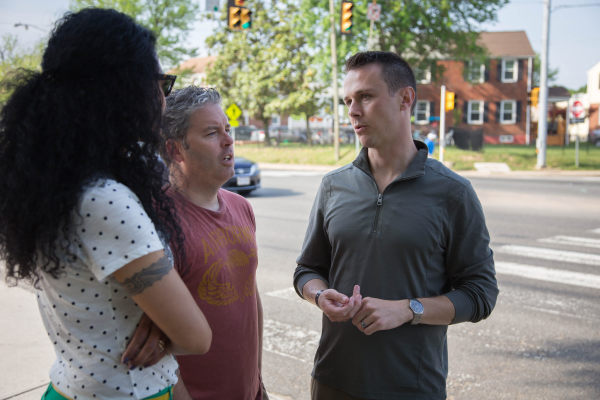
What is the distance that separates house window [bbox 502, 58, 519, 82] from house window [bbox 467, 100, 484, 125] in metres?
3.00

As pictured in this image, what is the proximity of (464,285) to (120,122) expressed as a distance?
4.76 ft

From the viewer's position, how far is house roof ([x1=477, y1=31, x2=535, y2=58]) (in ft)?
155

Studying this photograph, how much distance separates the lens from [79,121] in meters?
1.34

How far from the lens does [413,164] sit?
2238mm

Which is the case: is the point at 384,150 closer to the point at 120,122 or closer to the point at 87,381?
the point at 120,122

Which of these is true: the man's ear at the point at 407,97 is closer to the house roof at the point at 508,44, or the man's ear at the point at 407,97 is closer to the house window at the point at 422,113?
the house window at the point at 422,113

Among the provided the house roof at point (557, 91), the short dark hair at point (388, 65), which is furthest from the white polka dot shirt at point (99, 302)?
the house roof at point (557, 91)

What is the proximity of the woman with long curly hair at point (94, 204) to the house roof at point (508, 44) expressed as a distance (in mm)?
48950

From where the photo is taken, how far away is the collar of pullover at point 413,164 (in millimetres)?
2199

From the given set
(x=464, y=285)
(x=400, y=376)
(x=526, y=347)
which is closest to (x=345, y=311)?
(x=400, y=376)

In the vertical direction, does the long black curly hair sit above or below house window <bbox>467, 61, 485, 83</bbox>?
below

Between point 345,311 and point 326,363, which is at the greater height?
point 345,311

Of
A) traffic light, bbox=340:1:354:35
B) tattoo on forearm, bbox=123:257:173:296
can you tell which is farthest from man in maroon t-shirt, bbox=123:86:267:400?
traffic light, bbox=340:1:354:35

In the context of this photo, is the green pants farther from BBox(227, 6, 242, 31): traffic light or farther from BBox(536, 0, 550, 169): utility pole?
BBox(536, 0, 550, 169): utility pole
